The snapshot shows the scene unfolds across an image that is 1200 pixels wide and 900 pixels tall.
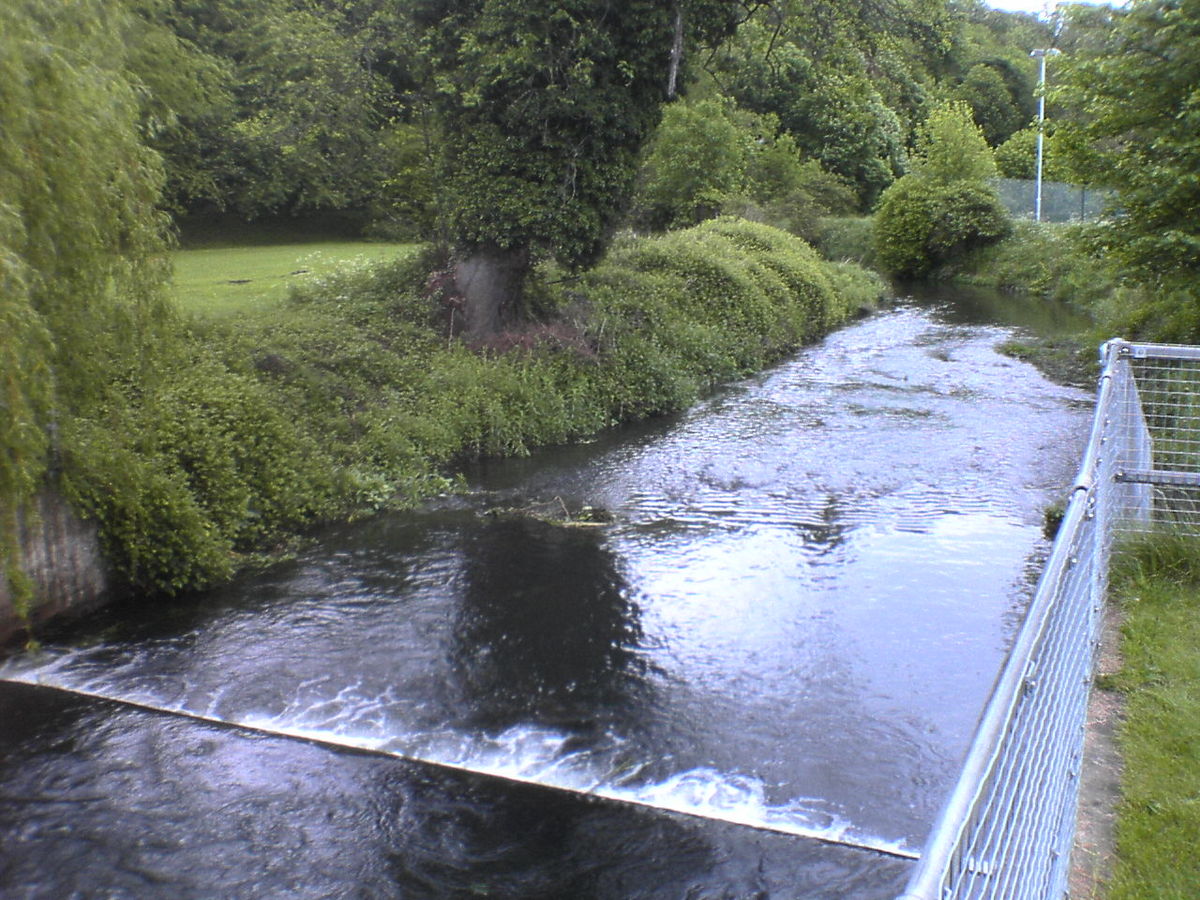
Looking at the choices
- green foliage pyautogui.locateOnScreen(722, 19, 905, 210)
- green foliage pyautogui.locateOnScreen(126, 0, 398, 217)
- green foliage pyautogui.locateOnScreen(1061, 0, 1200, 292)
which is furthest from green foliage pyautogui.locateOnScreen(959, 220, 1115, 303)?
green foliage pyautogui.locateOnScreen(126, 0, 398, 217)

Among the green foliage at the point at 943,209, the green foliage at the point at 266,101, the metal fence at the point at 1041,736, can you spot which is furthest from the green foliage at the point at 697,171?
the metal fence at the point at 1041,736

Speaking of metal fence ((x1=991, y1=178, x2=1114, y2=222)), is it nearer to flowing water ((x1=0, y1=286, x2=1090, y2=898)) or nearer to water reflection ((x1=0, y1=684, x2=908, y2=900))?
flowing water ((x1=0, y1=286, x2=1090, y2=898))

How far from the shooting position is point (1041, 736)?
3666mm

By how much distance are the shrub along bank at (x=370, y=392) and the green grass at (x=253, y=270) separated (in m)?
1.10

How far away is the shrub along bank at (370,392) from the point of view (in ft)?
32.9

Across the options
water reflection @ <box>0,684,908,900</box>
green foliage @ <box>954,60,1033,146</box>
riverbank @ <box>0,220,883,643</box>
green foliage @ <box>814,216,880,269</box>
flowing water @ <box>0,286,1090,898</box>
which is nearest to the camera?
water reflection @ <box>0,684,908,900</box>

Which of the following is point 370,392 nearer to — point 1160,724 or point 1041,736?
point 1160,724

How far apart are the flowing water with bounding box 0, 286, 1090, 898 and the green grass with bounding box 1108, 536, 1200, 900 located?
1312mm

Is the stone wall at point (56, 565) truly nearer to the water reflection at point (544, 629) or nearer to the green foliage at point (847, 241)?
the water reflection at point (544, 629)

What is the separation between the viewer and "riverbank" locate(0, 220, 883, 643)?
10.0m

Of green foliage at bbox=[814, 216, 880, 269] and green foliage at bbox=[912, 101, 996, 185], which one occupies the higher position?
green foliage at bbox=[912, 101, 996, 185]

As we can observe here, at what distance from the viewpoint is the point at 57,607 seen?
9.33 metres

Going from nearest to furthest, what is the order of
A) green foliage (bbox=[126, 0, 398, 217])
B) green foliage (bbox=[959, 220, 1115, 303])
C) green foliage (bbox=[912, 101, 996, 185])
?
green foliage (bbox=[126, 0, 398, 217]) < green foliage (bbox=[959, 220, 1115, 303]) < green foliage (bbox=[912, 101, 996, 185])

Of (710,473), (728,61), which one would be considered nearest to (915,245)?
(728,61)
